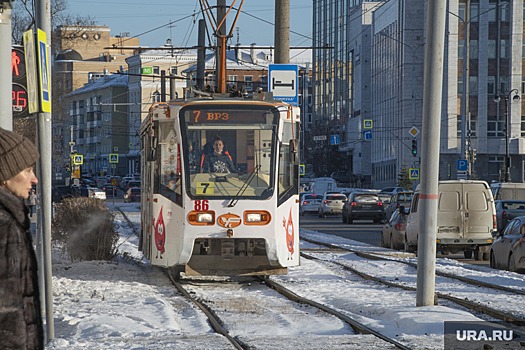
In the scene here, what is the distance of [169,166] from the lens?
19016 millimetres

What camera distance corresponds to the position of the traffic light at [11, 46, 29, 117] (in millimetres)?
12617

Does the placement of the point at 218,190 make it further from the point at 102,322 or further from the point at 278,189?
the point at 102,322

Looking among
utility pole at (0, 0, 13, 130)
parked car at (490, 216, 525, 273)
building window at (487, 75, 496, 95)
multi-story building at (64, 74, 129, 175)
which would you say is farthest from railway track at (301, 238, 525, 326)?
multi-story building at (64, 74, 129, 175)

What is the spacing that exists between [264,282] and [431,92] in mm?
6897

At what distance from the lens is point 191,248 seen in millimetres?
18688

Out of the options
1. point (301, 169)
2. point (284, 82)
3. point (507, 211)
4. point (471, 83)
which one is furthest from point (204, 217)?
point (471, 83)

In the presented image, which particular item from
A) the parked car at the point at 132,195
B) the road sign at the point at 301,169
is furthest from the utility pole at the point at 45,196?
the parked car at the point at 132,195

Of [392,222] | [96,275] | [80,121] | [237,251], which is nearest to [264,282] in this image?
[237,251]

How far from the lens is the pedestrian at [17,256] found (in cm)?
473

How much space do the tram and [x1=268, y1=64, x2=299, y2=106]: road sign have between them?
6514 millimetres

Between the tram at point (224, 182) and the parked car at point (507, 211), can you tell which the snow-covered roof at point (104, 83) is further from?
the tram at point (224, 182)

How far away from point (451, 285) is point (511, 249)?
18.3 feet

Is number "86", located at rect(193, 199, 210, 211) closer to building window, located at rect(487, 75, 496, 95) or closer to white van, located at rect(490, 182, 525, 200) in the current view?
white van, located at rect(490, 182, 525, 200)

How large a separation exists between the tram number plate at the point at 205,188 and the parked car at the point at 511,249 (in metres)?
7.99
